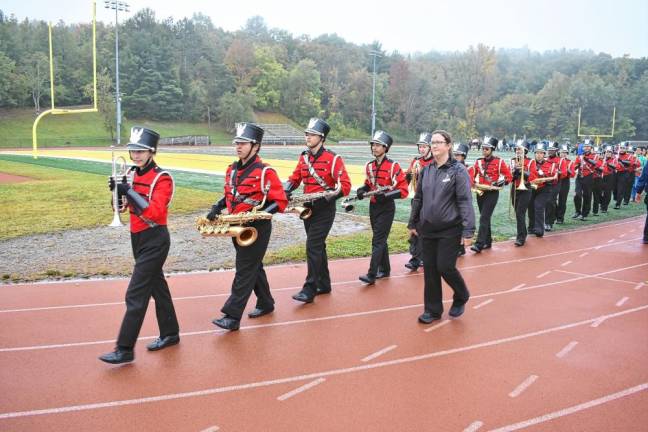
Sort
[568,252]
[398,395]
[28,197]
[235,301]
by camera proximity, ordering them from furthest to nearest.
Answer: [28,197] → [568,252] → [235,301] → [398,395]

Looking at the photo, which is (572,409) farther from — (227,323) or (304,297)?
(304,297)

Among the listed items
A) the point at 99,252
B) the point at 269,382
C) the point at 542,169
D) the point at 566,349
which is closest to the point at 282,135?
the point at 542,169

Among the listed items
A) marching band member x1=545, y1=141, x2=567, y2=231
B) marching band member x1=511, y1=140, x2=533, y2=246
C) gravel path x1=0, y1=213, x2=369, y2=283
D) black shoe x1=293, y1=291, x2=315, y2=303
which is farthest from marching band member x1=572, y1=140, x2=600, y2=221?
black shoe x1=293, y1=291, x2=315, y2=303

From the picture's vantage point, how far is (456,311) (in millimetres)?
6988

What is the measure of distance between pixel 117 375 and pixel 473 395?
322 cm

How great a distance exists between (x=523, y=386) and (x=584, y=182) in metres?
13.1

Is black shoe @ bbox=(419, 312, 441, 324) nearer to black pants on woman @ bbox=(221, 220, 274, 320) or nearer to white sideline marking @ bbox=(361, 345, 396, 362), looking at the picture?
white sideline marking @ bbox=(361, 345, 396, 362)

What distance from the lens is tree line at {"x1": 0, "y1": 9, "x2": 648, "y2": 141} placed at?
7512 centimetres

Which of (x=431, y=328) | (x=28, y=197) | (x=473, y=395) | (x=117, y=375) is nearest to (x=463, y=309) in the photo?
(x=431, y=328)

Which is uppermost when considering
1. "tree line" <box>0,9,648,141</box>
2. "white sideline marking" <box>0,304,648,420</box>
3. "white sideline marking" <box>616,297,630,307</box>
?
"tree line" <box>0,9,648,141</box>

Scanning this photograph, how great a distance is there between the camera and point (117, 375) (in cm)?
513

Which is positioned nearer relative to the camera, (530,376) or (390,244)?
(530,376)

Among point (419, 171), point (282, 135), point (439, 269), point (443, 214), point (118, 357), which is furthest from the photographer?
point (282, 135)

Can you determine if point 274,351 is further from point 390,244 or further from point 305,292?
point 390,244
